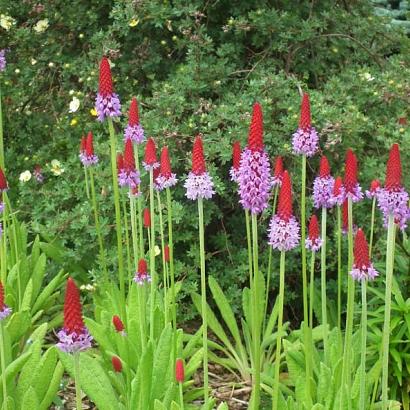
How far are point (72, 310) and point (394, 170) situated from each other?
111 centimetres

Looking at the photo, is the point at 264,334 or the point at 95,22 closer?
the point at 264,334

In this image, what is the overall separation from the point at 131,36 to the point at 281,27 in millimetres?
1161

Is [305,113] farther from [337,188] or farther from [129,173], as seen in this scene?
[129,173]

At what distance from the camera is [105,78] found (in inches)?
118

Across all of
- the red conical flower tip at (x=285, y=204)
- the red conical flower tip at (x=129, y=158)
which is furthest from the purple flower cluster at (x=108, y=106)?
the red conical flower tip at (x=285, y=204)

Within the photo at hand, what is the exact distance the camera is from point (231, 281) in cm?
484

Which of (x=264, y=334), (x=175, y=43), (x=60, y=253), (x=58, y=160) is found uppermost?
(x=175, y=43)

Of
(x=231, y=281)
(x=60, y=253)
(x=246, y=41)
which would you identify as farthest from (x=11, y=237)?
(x=246, y=41)

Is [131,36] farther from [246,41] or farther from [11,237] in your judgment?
[11,237]

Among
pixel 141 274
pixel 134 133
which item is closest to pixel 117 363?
pixel 141 274

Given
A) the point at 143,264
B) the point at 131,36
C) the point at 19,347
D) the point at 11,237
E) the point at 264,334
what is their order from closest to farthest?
the point at 143,264 < the point at 19,347 < the point at 264,334 < the point at 11,237 < the point at 131,36

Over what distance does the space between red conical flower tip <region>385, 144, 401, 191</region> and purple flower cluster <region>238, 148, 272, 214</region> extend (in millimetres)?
396

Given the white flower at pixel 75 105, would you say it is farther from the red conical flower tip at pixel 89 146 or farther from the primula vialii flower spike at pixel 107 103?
the primula vialii flower spike at pixel 107 103

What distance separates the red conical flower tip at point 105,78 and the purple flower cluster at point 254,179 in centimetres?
87
